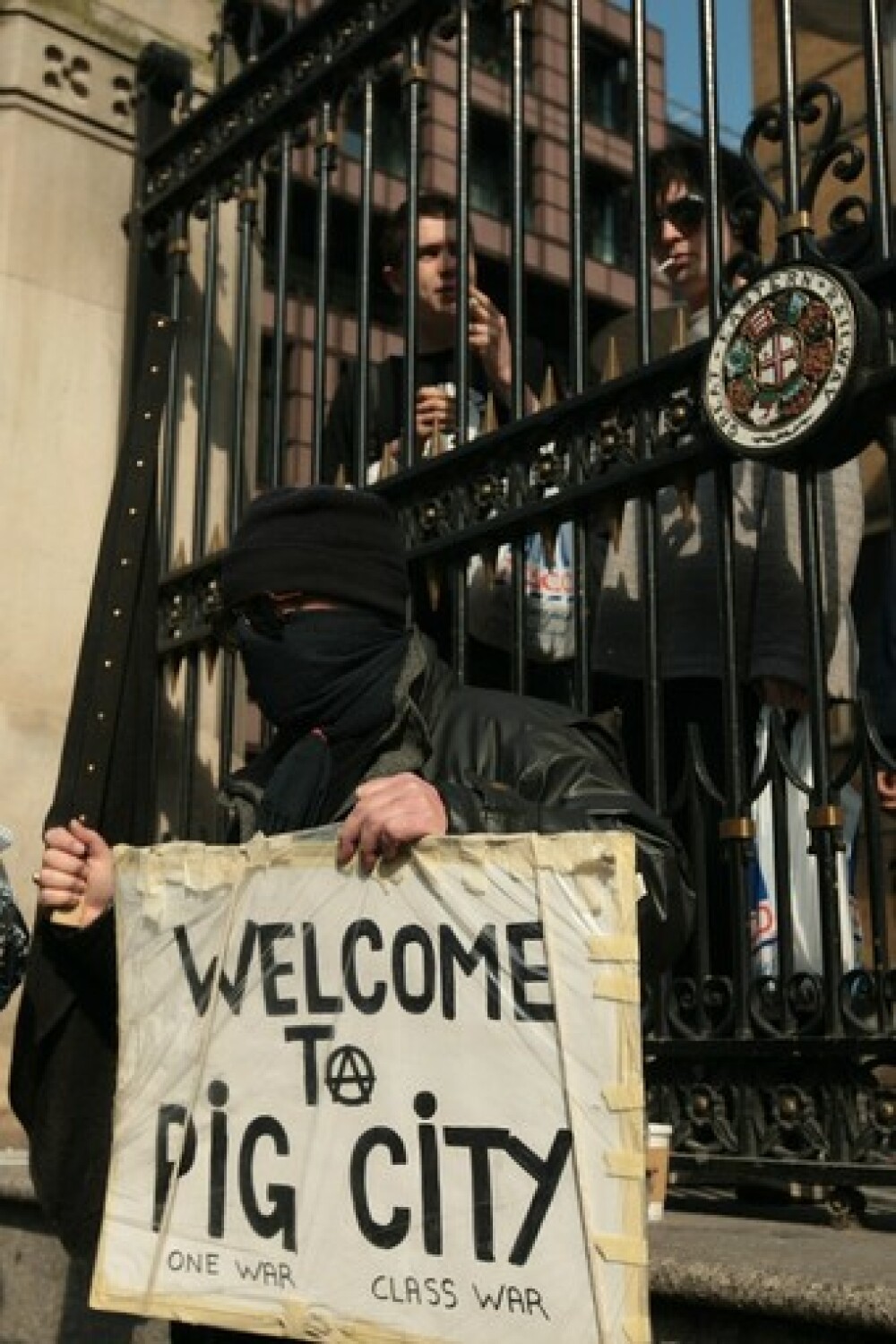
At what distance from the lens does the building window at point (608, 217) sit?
28.4 m

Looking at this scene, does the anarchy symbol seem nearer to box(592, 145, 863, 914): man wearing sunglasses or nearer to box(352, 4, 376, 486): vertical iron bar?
box(592, 145, 863, 914): man wearing sunglasses

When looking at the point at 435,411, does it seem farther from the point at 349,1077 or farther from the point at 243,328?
the point at 349,1077

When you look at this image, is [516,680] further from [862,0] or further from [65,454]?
[65,454]

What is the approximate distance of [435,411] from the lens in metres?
4.64

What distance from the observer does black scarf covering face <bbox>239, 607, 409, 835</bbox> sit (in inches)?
98.6

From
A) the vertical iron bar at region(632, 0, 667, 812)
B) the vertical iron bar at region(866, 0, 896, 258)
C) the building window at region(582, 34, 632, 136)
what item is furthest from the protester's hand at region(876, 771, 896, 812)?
the building window at region(582, 34, 632, 136)

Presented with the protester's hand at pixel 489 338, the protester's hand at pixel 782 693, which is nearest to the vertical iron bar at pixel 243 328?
the protester's hand at pixel 489 338

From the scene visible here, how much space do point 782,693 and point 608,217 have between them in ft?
89.5

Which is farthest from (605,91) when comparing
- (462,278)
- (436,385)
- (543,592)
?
(543,592)

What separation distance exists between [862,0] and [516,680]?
1.65m

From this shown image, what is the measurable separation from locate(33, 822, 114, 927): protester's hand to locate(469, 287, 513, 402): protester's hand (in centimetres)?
227

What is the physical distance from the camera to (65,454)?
18.9 feet

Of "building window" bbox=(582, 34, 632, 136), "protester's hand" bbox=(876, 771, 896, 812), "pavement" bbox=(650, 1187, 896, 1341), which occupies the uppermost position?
"building window" bbox=(582, 34, 632, 136)

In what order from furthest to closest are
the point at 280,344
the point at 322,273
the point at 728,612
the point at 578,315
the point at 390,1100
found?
the point at 280,344 < the point at 322,273 < the point at 578,315 < the point at 728,612 < the point at 390,1100
